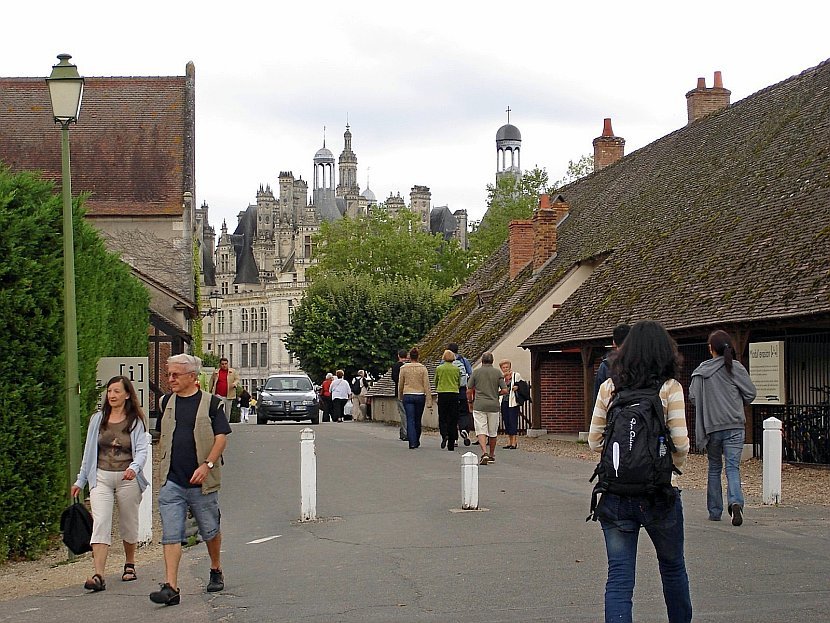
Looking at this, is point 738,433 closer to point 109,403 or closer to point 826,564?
point 826,564

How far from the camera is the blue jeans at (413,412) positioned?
22.1m

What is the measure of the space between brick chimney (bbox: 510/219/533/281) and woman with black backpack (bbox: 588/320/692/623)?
106 ft

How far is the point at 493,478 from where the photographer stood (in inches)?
666

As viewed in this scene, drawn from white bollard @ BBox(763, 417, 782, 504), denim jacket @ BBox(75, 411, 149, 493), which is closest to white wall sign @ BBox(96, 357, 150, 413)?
denim jacket @ BBox(75, 411, 149, 493)

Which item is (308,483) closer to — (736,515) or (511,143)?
(736,515)

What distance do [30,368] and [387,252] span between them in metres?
68.4

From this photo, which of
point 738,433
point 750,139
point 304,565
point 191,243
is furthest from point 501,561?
point 191,243

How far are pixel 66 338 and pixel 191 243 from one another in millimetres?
26346

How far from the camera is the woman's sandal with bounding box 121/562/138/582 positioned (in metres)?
9.71

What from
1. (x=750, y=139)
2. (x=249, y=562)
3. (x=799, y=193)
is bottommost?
(x=249, y=562)

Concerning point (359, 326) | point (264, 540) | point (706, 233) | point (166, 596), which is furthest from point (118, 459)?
point (359, 326)

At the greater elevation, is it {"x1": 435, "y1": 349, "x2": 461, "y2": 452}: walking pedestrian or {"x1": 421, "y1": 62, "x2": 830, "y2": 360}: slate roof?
{"x1": 421, "y1": 62, "x2": 830, "y2": 360}: slate roof

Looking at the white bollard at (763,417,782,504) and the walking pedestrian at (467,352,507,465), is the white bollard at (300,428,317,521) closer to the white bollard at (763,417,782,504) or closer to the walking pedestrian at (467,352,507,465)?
the white bollard at (763,417,782,504)

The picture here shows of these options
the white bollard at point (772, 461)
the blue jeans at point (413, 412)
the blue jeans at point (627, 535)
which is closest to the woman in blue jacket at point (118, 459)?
the blue jeans at point (627, 535)
